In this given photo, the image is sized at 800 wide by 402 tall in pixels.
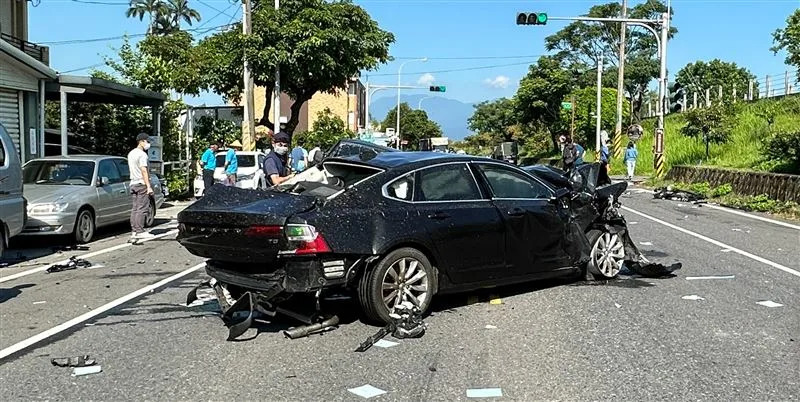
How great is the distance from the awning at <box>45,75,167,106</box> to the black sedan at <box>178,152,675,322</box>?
13.0 meters

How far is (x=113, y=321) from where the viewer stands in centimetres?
717

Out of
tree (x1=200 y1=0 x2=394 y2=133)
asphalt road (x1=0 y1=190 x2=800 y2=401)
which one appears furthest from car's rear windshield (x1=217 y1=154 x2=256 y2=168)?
asphalt road (x1=0 y1=190 x2=800 y2=401)

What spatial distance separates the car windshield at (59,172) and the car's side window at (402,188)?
8357mm

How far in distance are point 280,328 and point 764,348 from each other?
12.7 ft

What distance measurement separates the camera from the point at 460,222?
7121mm

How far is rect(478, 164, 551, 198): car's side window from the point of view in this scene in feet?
25.2

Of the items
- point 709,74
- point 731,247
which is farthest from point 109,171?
point 709,74

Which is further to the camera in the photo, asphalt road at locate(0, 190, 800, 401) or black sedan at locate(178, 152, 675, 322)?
black sedan at locate(178, 152, 675, 322)

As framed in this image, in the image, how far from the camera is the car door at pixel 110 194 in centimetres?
1365

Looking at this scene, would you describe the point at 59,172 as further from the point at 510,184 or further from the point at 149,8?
the point at 149,8

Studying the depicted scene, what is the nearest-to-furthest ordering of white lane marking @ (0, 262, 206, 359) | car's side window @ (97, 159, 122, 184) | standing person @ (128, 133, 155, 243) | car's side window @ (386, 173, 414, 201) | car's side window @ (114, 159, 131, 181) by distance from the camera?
white lane marking @ (0, 262, 206, 359) < car's side window @ (386, 173, 414, 201) < standing person @ (128, 133, 155, 243) < car's side window @ (97, 159, 122, 184) < car's side window @ (114, 159, 131, 181)

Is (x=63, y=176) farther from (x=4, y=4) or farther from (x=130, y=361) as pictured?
(x=4, y=4)

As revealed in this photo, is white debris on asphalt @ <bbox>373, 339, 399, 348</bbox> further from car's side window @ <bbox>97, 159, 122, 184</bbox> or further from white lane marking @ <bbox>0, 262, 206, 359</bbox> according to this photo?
car's side window @ <bbox>97, 159, 122, 184</bbox>

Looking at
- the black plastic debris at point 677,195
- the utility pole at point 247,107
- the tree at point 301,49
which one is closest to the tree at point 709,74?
the tree at point 301,49
